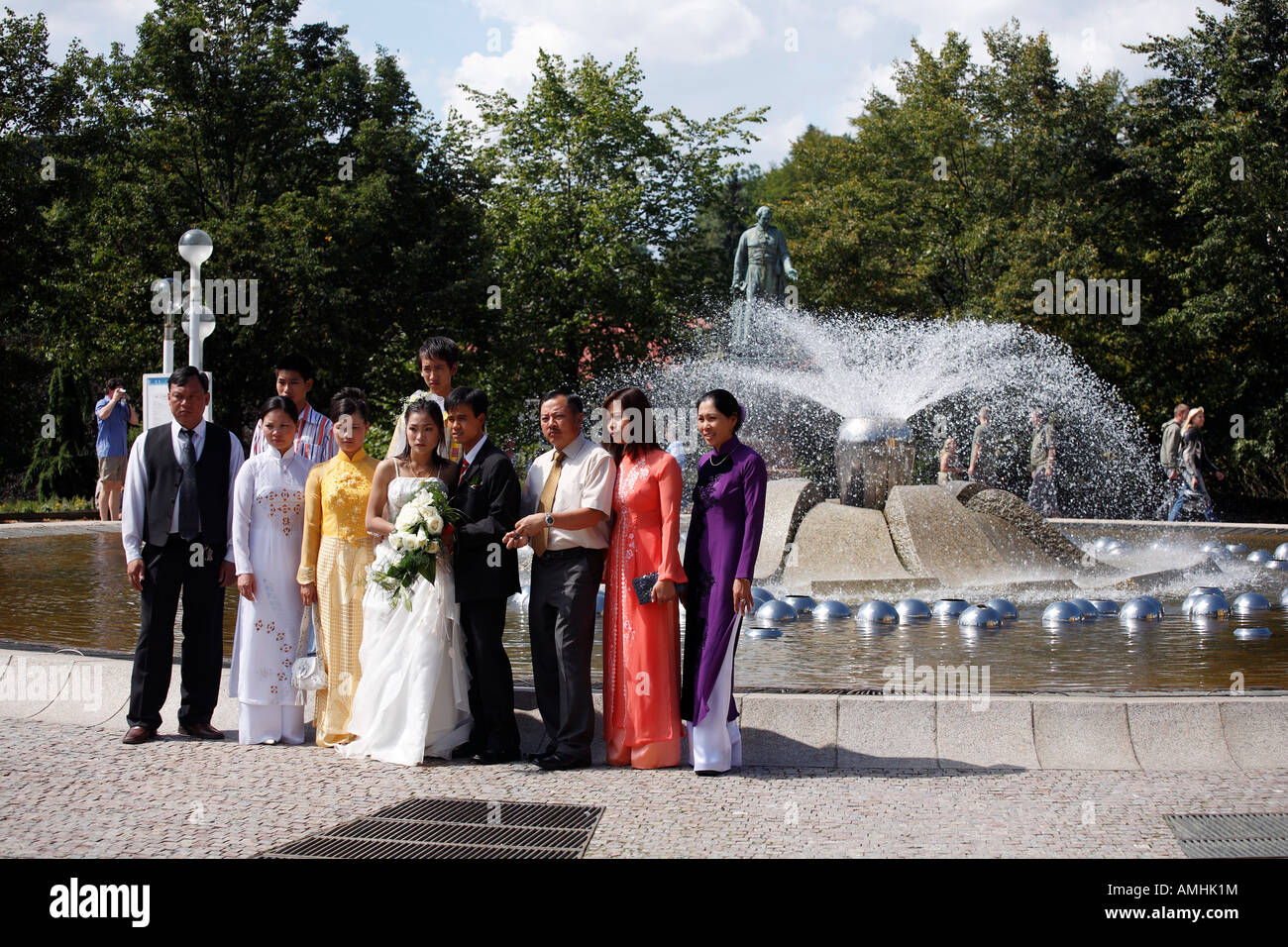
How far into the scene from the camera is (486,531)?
20.4ft

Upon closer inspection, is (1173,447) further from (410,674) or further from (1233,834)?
(410,674)

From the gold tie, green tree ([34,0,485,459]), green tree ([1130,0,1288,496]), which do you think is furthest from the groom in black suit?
green tree ([1130,0,1288,496])

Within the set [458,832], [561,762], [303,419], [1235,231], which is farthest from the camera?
[1235,231]

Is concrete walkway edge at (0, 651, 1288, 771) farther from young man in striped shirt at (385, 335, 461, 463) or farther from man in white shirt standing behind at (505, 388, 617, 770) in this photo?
young man in striped shirt at (385, 335, 461, 463)

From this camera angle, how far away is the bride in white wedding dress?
20.5 ft

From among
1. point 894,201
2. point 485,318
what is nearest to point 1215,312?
point 894,201

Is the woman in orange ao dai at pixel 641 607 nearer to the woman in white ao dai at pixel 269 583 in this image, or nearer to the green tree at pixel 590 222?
the woman in white ao dai at pixel 269 583

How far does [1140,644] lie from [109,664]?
6.53 m

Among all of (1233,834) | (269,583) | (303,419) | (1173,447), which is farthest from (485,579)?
(1173,447)

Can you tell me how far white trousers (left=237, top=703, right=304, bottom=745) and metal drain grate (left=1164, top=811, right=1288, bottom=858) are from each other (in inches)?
169

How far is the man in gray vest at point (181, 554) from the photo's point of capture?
6684 mm

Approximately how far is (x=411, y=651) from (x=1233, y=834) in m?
3.79

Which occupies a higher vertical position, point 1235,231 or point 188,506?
point 1235,231

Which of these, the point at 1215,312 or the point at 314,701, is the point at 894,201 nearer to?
the point at 1215,312
